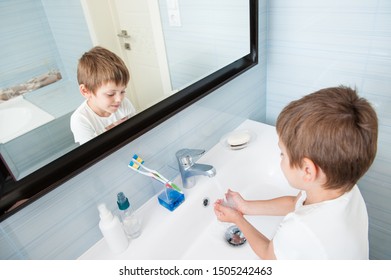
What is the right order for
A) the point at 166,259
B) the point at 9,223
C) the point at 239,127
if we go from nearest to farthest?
1. the point at 9,223
2. the point at 166,259
3. the point at 239,127

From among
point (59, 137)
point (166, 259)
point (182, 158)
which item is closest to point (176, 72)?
point (182, 158)

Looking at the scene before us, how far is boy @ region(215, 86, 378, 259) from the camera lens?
0.65 m

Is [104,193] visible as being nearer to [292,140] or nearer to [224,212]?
[224,212]

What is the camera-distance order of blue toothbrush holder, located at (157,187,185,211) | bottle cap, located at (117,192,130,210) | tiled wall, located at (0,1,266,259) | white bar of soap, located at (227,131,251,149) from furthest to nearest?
white bar of soap, located at (227,131,251,149)
blue toothbrush holder, located at (157,187,185,211)
bottle cap, located at (117,192,130,210)
tiled wall, located at (0,1,266,259)

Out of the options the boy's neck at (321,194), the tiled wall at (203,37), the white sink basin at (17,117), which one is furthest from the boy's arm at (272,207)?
the white sink basin at (17,117)

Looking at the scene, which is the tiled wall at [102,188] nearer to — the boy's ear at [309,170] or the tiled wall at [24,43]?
the tiled wall at [24,43]

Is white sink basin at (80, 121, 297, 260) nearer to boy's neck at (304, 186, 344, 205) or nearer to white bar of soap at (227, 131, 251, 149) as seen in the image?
white bar of soap at (227, 131, 251, 149)

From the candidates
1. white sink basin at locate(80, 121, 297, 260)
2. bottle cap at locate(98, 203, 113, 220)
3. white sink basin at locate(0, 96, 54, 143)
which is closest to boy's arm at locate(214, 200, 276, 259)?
white sink basin at locate(80, 121, 297, 260)

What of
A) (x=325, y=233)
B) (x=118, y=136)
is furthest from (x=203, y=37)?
(x=325, y=233)

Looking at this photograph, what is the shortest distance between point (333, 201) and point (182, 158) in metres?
0.45

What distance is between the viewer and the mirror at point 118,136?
0.62 m

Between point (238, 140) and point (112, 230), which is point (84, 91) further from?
point (238, 140)

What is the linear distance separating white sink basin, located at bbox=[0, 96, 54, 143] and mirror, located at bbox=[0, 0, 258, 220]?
0.30 feet

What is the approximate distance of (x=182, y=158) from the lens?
942 mm
